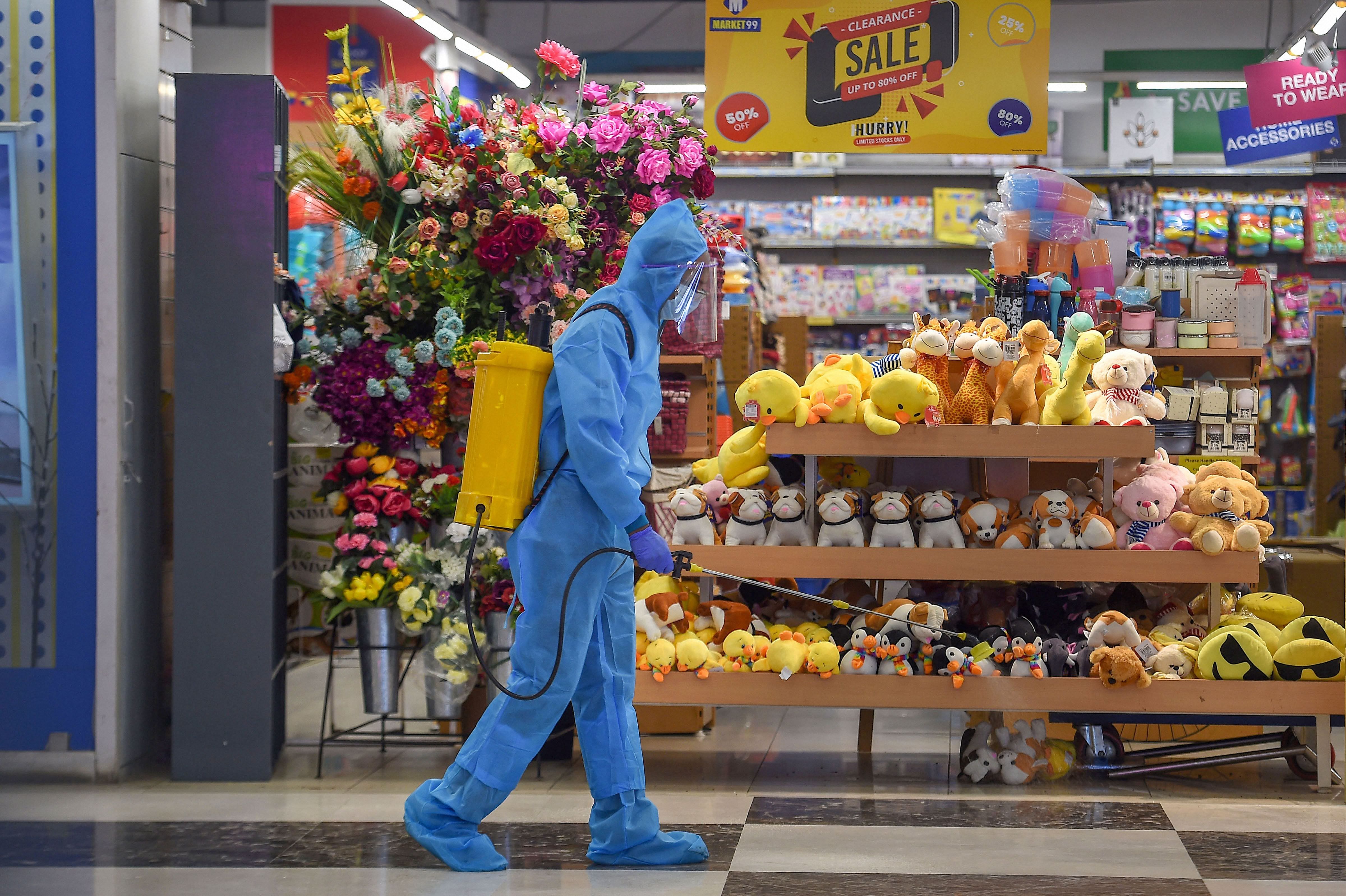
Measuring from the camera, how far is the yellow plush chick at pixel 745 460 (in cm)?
427

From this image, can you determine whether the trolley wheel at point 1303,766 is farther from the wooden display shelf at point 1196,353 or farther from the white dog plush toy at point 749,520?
the white dog plush toy at point 749,520

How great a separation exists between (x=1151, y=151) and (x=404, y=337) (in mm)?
6851

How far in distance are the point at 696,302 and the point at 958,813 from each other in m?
1.64

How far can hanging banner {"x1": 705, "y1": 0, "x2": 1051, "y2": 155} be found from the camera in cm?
499

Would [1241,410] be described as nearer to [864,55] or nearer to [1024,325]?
[1024,325]

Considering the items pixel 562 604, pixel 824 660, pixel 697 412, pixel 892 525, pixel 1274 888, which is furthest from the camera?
pixel 697 412

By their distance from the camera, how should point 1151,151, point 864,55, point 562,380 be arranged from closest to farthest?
point 562,380, point 864,55, point 1151,151

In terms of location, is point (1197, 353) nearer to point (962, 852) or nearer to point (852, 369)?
point (852, 369)

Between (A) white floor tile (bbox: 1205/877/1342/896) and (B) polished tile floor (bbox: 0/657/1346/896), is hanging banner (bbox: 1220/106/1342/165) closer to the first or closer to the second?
(B) polished tile floor (bbox: 0/657/1346/896)

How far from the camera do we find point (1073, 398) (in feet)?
13.1

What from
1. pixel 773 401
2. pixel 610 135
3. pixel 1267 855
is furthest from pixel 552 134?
pixel 1267 855

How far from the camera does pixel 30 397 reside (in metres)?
4.05

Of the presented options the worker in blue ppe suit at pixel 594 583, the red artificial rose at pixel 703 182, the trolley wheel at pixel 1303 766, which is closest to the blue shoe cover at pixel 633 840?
the worker in blue ppe suit at pixel 594 583

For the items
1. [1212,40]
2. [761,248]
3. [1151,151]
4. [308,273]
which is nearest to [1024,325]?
[308,273]
